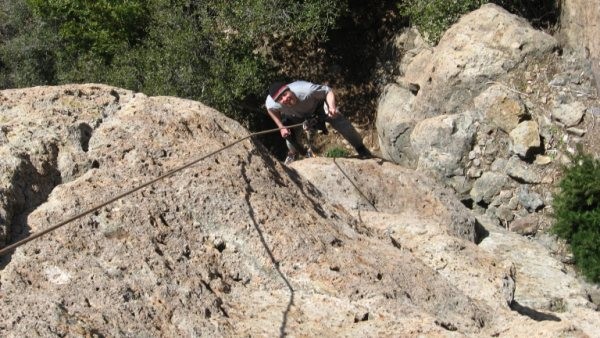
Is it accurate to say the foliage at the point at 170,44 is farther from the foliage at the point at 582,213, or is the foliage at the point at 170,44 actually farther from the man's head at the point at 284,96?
the foliage at the point at 582,213

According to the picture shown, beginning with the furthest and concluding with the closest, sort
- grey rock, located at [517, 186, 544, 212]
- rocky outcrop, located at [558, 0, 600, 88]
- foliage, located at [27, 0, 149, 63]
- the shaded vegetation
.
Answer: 1. foliage, located at [27, 0, 149, 63]
2. the shaded vegetation
3. rocky outcrop, located at [558, 0, 600, 88]
4. grey rock, located at [517, 186, 544, 212]

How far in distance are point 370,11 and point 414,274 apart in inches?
584

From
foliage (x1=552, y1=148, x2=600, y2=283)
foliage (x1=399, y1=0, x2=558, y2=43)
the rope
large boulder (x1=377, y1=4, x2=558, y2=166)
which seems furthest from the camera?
foliage (x1=399, y1=0, x2=558, y2=43)

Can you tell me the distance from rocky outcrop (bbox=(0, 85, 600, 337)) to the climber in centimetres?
277

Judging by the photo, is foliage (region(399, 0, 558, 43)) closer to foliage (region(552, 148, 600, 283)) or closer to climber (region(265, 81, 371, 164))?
foliage (region(552, 148, 600, 283))

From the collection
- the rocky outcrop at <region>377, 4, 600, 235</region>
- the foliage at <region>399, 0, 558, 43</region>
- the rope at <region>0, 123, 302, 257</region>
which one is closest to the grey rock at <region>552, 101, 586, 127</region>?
the rocky outcrop at <region>377, 4, 600, 235</region>

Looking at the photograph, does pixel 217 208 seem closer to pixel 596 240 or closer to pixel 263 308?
pixel 263 308

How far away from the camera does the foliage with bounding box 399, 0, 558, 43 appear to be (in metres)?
14.2

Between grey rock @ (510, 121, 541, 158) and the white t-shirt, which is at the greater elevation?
the white t-shirt

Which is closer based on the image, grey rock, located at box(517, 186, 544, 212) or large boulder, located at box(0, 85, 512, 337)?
large boulder, located at box(0, 85, 512, 337)

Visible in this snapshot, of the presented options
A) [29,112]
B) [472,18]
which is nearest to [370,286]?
[29,112]

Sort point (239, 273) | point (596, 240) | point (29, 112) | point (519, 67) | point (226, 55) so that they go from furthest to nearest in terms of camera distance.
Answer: point (226, 55) → point (519, 67) → point (596, 240) → point (29, 112) → point (239, 273)

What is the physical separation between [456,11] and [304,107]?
609cm

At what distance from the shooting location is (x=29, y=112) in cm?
554
